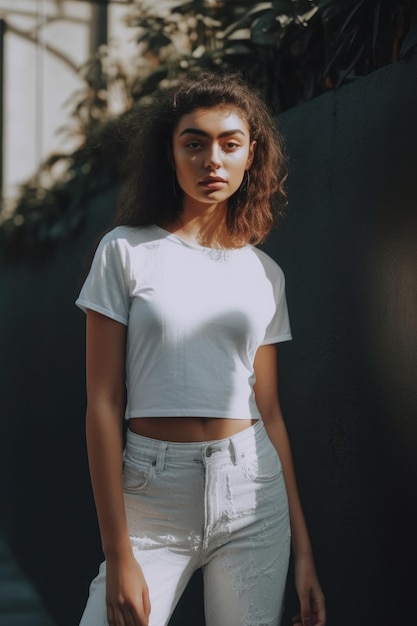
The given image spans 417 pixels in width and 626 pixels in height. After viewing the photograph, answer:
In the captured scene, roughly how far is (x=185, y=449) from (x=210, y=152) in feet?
2.02

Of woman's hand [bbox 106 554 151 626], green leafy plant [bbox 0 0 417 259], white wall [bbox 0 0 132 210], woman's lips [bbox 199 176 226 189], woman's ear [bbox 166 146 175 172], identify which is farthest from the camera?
white wall [bbox 0 0 132 210]

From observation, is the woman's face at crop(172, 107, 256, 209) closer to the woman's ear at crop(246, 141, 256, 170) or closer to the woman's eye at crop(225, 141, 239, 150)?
the woman's eye at crop(225, 141, 239, 150)

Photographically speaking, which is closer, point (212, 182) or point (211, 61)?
point (212, 182)

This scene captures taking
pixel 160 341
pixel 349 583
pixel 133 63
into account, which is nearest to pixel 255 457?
pixel 160 341

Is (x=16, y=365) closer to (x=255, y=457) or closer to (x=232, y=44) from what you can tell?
(x=232, y=44)

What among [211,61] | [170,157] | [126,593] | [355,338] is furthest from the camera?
[211,61]

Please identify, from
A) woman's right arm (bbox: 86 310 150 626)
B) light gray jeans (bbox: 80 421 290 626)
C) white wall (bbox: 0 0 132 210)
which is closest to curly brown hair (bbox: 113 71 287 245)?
woman's right arm (bbox: 86 310 150 626)

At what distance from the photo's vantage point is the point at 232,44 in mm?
3273

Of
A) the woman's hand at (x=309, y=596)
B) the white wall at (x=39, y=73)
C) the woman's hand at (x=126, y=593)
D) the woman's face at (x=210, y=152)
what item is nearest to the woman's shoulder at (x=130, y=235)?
the woman's face at (x=210, y=152)

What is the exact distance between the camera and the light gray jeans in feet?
6.45

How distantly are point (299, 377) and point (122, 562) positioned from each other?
0.90 meters

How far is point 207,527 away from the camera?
6.48 feet

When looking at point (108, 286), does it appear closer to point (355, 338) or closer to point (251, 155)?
point (251, 155)

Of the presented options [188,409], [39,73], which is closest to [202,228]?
[188,409]
